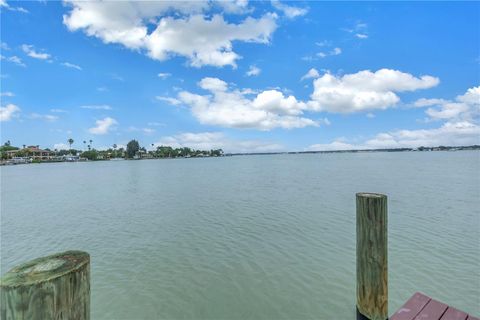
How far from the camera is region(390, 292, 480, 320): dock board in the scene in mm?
3859

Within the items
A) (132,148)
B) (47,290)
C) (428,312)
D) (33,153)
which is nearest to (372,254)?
(428,312)

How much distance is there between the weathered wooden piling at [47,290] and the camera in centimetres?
143

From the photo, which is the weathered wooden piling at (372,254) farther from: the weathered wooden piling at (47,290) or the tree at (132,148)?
the tree at (132,148)

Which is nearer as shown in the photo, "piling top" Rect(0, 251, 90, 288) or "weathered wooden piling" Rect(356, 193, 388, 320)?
"piling top" Rect(0, 251, 90, 288)

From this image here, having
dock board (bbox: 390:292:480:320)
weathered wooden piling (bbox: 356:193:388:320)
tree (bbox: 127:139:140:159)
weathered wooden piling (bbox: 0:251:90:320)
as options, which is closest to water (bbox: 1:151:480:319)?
dock board (bbox: 390:292:480:320)

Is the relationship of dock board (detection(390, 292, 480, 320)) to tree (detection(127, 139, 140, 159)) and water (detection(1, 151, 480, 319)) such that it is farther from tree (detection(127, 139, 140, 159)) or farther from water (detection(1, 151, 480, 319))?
tree (detection(127, 139, 140, 159))

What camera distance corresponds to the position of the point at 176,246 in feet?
29.6

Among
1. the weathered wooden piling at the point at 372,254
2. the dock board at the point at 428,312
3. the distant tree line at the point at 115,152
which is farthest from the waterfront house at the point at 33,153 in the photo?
the dock board at the point at 428,312

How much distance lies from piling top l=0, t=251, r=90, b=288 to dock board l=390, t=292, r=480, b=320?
438 centimetres

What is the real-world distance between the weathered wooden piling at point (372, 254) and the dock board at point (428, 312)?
345mm

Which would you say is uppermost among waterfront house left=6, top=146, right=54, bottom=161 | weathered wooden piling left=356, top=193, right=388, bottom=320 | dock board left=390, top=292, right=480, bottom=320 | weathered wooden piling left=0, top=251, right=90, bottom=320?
waterfront house left=6, top=146, right=54, bottom=161

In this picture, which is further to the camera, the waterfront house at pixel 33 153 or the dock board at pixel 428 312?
the waterfront house at pixel 33 153

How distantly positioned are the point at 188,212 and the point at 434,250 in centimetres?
1076

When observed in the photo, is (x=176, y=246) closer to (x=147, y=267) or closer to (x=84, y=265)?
(x=147, y=267)
